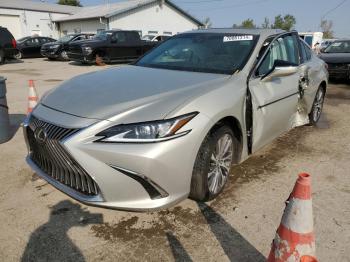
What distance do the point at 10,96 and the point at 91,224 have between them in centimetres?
709

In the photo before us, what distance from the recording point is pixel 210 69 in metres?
3.66

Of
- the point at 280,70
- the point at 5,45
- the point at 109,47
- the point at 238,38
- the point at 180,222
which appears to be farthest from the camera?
the point at 5,45

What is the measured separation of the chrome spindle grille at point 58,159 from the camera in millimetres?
2602

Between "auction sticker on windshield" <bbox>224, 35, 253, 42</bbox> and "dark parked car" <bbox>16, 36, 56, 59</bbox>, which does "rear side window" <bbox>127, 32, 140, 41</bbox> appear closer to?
"dark parked car" <bbox>16, 36, 56, 59</bbox>

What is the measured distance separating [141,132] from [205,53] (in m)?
1.80

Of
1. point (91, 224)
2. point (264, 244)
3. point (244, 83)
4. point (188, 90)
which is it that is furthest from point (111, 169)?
point (244, 83)

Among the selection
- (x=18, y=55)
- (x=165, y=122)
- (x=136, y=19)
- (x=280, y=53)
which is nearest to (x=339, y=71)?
(x=280, y=53)

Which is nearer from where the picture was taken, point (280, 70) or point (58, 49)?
point (280, 70)

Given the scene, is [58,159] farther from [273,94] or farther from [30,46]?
[30,46]

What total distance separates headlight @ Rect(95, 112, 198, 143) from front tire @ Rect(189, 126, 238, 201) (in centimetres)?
42

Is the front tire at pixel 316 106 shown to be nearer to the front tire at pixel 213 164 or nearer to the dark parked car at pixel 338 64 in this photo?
the front tire at pixel 213 164

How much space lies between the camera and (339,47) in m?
12.4

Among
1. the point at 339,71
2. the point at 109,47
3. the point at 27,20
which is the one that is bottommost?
the point at 339,71

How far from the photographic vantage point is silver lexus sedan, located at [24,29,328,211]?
254 centimetres
